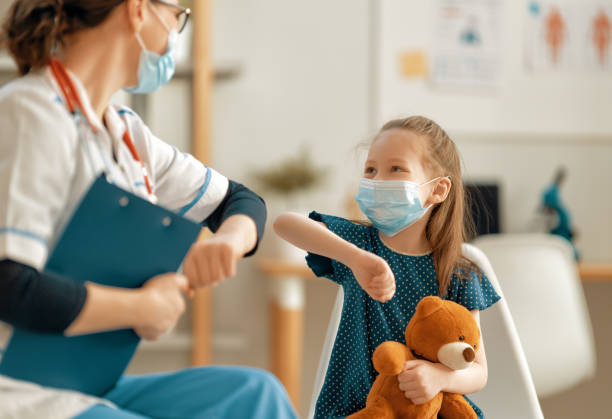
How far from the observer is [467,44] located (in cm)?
270

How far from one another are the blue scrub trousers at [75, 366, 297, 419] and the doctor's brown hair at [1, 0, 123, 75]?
1.37ft

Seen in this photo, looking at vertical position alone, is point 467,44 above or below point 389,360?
above

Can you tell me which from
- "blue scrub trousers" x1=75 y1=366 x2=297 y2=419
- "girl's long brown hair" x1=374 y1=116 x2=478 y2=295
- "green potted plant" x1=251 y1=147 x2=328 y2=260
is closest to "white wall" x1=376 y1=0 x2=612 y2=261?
"green potted plant" x1=251 y1=147 x2=328 y2=260

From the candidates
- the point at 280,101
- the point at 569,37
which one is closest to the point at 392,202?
the point at 280,101

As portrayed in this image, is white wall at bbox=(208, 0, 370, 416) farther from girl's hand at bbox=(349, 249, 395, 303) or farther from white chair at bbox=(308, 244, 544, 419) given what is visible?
girl's hand at bbox=(349, 249, 395, 303)

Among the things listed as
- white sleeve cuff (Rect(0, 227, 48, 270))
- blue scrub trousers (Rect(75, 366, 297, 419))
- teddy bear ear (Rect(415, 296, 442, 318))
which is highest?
white sleeve cuff (Rect(0, 227, 48, 270))

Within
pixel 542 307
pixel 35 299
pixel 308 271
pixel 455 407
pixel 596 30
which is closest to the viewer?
pixel 35 299

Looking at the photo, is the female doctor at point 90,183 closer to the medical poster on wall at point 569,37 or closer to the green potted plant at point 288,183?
the green potted plant at point 288,183

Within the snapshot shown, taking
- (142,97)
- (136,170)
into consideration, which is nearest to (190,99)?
(142,97)

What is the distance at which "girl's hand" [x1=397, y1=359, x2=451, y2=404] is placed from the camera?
863mm

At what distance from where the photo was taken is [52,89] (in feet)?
2.31

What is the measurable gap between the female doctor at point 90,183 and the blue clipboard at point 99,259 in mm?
17

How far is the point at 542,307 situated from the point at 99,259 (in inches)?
58.4

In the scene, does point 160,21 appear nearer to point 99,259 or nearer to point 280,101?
point 99,259
